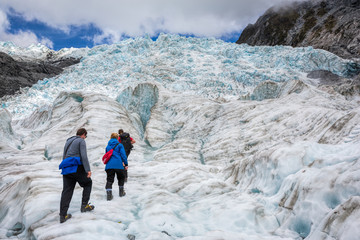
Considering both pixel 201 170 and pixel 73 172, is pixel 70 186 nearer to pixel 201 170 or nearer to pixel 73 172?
pixel 73 172

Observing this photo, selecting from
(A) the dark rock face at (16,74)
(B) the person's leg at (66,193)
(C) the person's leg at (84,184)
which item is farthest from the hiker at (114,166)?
(A) the dark rock face at (16,74)

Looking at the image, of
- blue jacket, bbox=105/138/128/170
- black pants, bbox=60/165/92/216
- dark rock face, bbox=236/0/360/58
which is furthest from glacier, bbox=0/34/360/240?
dark rock face, bbox=236/0/360/58

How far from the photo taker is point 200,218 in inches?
214

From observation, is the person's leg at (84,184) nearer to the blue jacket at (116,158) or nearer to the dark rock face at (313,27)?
the blue jacket at (116,158)

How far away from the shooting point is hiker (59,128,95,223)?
4.71 meters

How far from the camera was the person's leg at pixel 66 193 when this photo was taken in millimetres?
4641

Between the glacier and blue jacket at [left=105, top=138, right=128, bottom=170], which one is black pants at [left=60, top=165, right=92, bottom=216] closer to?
the glacier

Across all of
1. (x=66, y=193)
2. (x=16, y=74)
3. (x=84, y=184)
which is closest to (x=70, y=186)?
(x=66, y=193)

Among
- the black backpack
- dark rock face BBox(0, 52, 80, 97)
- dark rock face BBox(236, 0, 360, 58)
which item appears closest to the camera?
the black backpack

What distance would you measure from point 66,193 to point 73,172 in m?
0.45

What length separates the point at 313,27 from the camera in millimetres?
74312

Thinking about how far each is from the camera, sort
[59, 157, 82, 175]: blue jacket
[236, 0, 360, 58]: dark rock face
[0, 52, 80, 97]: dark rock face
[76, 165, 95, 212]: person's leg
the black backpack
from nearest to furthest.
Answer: [59, 157, 82, 175]: blue jacket, [76, 165, 95, 212]: person's leg, the black backpack, [0, 52, 80, 97]: dark rock face, [236, 0, 360, 58]: dark rock face

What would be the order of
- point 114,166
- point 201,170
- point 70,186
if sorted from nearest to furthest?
point 70,186
point 114,166
point 201,170

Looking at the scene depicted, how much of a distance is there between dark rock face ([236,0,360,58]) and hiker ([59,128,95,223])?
6103cm
